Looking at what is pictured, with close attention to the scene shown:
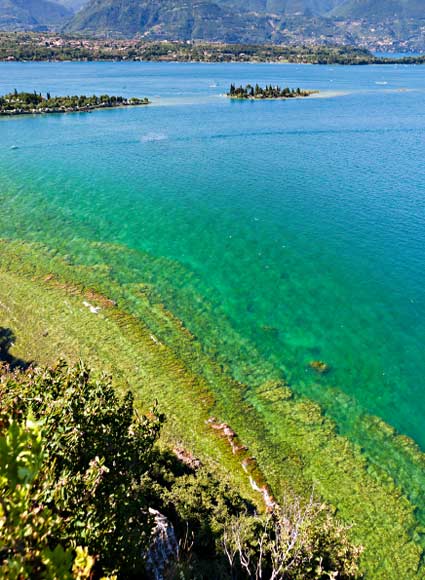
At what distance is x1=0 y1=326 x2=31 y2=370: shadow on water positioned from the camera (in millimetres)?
35534

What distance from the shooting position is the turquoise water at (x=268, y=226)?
38.4 m

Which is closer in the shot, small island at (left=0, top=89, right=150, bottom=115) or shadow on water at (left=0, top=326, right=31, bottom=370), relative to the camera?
shadow on water at (left=0, top=326, right=31, bottom=370)

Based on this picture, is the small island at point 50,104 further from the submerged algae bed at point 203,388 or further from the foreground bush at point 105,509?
the foreground bush at point 105,509

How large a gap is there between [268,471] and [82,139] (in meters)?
98.7

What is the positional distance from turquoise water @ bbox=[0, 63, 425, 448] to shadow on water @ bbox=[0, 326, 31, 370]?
14736 millimetres

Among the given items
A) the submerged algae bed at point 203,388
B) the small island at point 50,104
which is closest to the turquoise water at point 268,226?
the submerged algae bed at point 203,388

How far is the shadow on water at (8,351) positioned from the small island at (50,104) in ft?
387

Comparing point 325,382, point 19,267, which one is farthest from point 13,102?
point 325,382

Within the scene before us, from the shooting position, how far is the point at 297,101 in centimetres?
16700

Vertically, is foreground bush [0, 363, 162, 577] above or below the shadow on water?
above

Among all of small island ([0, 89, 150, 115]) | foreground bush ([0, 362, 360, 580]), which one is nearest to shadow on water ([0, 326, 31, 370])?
foreground bush ([0, 362, 360, 580])

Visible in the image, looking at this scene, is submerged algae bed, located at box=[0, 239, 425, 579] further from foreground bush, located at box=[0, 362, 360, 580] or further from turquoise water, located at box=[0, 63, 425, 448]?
foreground bush, located at box=[0, 362, 360, 580]

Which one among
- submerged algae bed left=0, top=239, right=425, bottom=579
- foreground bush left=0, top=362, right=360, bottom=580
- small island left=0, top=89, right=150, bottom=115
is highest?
small island left=0, top=89, right=150, bottom=115

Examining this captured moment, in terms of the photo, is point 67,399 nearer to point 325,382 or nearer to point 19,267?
point 325,382
